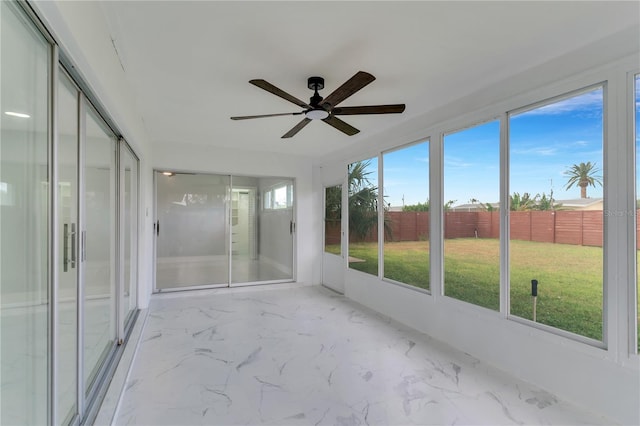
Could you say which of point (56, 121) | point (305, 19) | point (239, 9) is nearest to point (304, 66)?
point (305, 19)

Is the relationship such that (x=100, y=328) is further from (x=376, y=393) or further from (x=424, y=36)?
(x=424, y=36)

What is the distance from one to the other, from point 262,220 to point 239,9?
4308 mm

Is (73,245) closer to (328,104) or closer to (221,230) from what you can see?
(328,104)

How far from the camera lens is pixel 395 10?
1813mm

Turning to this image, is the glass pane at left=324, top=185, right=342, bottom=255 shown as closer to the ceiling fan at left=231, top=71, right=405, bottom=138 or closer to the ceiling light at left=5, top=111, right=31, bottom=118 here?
the ceiling fan at left=231, top=71, right=405, bottom=138

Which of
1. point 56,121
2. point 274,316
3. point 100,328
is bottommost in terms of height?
point 274,316

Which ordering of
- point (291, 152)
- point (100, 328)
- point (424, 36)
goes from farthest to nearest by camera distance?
point (291, 152) < point (100, 328) < point (424, 36)

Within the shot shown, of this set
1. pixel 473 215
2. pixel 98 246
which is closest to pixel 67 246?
pixel 98 246

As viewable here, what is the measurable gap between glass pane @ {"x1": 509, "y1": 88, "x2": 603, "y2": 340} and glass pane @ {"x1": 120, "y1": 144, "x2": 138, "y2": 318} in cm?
387

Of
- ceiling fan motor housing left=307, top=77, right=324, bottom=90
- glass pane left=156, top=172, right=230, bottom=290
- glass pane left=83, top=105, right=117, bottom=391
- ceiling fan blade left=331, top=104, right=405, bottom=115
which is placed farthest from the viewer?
glass pane left=156, top=172, right=230, bottom=290

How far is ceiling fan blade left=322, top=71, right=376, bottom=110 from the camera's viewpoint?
6.40ft

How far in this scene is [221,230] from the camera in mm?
5539

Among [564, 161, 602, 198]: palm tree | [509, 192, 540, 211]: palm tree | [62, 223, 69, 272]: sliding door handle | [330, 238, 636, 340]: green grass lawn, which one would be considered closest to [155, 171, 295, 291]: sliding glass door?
[330, 238, 636, 340]: green grass lawn

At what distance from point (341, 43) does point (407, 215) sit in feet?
7.91
